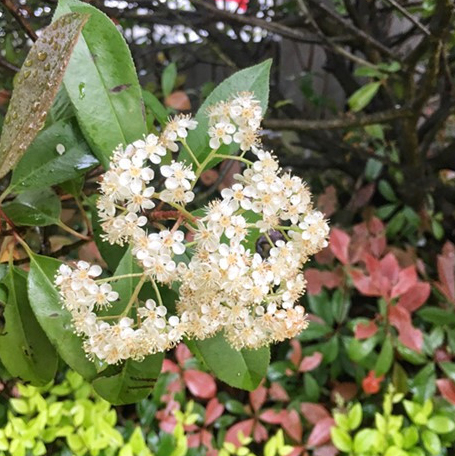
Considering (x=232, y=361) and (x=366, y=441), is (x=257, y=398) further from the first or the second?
(x=232, y=361)

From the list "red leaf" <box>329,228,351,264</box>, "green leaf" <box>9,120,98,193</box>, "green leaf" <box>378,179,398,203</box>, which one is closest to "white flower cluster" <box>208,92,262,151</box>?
"green leaf" <box>9,120,98,193</box>

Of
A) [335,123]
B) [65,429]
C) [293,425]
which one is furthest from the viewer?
[335,123]

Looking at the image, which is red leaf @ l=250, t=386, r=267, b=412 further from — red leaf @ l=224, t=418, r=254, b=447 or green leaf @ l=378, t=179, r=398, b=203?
green leaf @ l=378, t=179, r=398, b=203

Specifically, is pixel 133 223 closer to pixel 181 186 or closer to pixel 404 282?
pixel 181 186

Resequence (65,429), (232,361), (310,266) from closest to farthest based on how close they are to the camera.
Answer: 1. (232,361)
2. (65,429)
3. (310,266)

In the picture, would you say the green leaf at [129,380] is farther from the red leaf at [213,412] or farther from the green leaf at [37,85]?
the red leaf at [213,412]

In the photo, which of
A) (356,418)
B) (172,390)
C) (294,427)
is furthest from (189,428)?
(356,418)

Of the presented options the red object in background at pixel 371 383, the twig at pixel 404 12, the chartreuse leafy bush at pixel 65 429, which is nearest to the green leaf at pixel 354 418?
the red object in background at pixel 371 383

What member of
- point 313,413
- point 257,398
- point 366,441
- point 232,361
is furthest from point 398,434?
point 232,361
